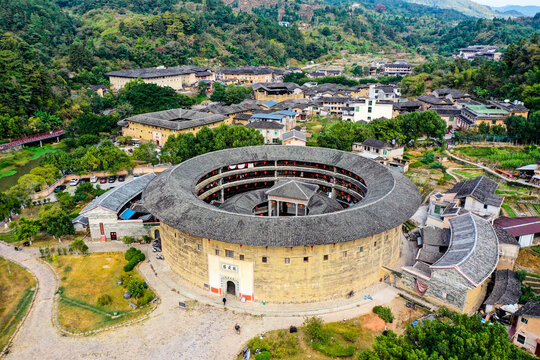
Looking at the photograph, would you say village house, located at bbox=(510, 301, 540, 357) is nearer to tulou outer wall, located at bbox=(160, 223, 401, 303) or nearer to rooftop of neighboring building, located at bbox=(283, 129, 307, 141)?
tulou outer wall, located at bbox=(160, 223, 401, 303)

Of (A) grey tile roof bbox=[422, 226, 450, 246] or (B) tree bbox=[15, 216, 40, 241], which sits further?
(B) tree bbox=[15, 216, 40, 241]

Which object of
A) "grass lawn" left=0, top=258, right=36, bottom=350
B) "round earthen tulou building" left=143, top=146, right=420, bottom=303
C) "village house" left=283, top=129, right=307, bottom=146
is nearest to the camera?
"grass lawn" left=0, top=258, right=36, bottom=350

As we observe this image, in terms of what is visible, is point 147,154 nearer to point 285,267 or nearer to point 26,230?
point 26,230

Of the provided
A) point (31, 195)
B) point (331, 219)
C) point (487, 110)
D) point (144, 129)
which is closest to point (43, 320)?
point (331, 219)

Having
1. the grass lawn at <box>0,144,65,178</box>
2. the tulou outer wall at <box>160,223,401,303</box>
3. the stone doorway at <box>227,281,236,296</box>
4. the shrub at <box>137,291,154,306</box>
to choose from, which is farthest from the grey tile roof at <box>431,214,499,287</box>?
the grass lawn at <box>0,144,65,178</box>

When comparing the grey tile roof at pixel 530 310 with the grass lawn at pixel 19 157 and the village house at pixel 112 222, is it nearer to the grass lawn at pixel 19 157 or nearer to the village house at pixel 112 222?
the village house at pixel 112 222

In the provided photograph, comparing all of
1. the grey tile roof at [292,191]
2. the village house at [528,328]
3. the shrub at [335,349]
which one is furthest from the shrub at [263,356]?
the grey tile roof at [292,191]

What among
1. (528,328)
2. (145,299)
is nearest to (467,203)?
(528,328)
